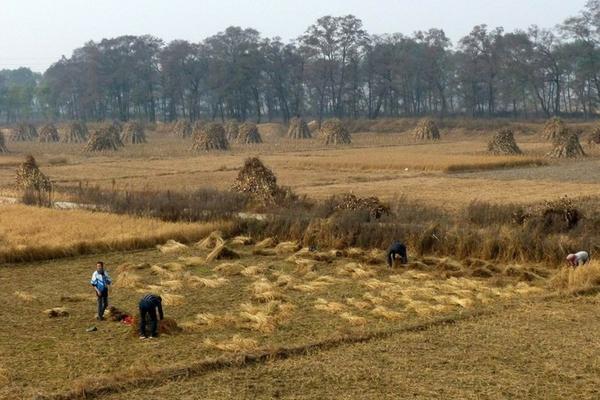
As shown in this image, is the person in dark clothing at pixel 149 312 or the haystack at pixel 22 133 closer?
the person in dark clothing at pixel 149 312

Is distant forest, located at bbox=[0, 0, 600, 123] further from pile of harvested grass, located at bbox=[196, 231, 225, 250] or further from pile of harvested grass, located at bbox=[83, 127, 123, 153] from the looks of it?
pile of harvested grass, located at bbox=[196, 231, 225, 250]

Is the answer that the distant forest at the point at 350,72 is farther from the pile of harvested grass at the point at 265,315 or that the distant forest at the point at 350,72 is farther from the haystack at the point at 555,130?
the pile of harvested grass at the point at 265,315

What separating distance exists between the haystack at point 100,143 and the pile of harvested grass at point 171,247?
38.1 meters

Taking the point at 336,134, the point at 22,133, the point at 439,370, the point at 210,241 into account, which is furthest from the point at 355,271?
the point at 22,133

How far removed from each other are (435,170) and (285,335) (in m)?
26.3

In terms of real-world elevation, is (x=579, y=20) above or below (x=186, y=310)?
above

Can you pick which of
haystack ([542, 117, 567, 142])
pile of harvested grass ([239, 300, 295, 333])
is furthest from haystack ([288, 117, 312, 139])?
pile of harvested grass ([239, 300, 295, 333])

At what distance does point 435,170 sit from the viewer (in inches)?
1447

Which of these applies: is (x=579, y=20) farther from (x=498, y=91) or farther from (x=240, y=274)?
(x=240, y=274)

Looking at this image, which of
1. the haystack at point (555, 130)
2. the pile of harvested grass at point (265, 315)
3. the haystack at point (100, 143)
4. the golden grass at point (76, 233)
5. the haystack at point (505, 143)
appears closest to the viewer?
the pile of harvested grass at point (265, 315)

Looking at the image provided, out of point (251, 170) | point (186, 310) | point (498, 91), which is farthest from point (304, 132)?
point (186, 310)

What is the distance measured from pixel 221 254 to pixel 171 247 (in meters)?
1.72

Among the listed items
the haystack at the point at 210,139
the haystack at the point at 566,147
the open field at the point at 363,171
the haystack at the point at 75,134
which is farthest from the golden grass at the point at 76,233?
the haystack at the point at 75,134

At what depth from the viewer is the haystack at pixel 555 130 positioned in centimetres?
4339
